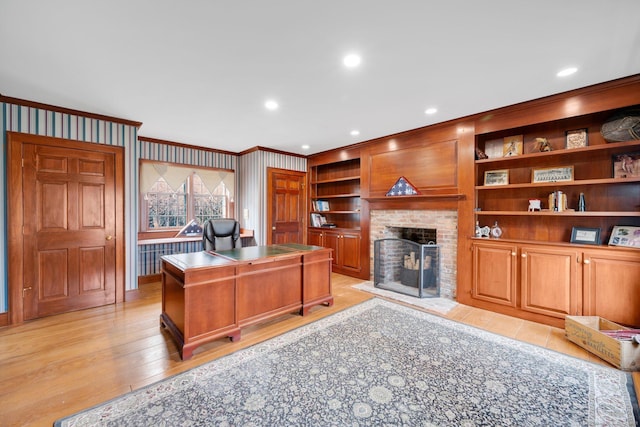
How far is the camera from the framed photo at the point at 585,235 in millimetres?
2875

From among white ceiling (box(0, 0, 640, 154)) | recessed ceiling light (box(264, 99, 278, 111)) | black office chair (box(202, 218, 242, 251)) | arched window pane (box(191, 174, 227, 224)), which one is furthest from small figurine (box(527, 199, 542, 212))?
arched window pane (box(191, 174, 227, 224))

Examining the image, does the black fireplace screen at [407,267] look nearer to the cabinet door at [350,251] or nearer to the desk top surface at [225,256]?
the cabinet door at [350,251]

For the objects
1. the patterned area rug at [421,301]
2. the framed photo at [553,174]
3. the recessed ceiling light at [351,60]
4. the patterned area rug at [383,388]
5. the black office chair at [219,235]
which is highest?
the recessed ceiling light at [351,60]

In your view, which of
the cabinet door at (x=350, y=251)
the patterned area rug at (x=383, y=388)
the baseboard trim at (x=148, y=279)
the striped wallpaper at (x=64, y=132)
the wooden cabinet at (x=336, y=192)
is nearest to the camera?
the patterned area rug at (x=383, y=388)

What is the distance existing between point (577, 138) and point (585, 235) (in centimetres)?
108

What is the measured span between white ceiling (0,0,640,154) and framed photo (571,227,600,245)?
1.54 m

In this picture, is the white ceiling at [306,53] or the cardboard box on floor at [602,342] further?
the cardboard box on floor at [602,342]

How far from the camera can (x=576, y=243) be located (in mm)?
2934

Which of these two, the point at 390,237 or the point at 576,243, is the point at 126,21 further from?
the point at 576,243

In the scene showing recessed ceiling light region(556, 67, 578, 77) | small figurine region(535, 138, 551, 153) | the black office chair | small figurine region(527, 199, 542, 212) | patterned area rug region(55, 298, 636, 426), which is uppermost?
recessed ceiling light region(556, 67, 578, 77)

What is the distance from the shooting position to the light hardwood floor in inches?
73.4

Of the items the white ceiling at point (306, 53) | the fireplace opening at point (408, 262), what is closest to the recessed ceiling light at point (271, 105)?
the white ceiling at point (306, 53)

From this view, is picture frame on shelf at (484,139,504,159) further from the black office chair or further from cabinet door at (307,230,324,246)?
the black office chair

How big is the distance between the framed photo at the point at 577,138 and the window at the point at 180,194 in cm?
547
